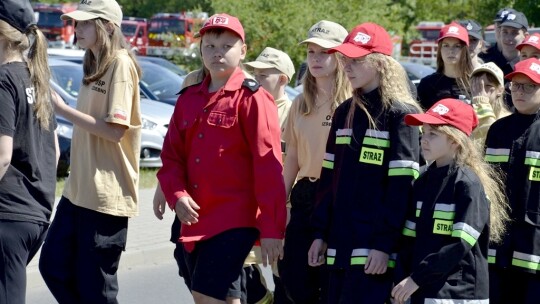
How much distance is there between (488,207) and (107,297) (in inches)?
90.5

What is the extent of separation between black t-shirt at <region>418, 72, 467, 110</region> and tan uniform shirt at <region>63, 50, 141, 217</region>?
2.46 metres


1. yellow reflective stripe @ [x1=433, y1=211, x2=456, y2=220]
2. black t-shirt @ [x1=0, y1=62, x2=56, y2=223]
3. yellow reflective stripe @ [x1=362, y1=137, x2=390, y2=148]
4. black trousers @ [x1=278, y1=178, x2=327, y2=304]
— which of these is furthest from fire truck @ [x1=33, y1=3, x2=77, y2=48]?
yellow reflective stripe @ [x1=433, y1=211, x2=456, y2=220]

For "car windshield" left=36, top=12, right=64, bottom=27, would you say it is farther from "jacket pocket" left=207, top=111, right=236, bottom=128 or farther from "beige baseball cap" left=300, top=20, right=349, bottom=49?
"jacket pocket" left=207, top=111, right=236, bottom=128

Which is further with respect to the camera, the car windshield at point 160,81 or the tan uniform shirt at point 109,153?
the car windshield at point 160,81

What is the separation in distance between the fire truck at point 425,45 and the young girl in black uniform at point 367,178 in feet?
108

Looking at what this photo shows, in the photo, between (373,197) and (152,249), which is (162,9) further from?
(373,197)

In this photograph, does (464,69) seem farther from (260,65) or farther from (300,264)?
(300,264)

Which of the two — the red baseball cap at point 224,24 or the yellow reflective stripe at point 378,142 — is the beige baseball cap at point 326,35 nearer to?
the red baseball cap at point 224,24

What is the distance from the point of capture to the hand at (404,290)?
15.6 feet

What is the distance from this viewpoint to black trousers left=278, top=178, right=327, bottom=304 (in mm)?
5871

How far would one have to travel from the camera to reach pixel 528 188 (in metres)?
5.50

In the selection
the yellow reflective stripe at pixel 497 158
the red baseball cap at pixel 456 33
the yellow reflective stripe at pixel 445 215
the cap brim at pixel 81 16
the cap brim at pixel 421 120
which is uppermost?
the red baseball cap at pixel 456 33

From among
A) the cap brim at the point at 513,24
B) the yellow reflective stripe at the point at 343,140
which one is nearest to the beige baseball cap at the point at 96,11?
the yellow reflective stripe at the point at 343,140

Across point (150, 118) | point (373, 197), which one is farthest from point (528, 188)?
point (150, 118)
